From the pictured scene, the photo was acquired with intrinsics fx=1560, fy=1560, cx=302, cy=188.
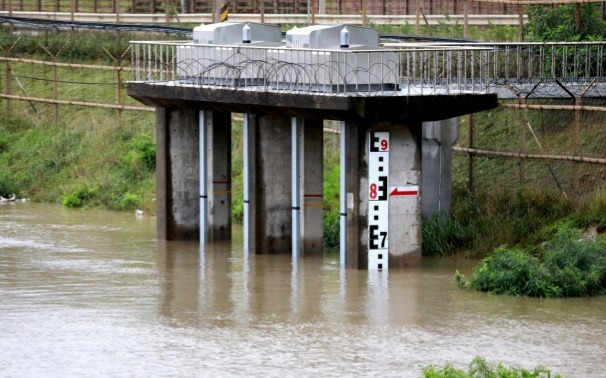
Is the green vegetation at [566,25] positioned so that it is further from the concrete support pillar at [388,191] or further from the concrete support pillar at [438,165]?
the concrete support pillar at [388,191]

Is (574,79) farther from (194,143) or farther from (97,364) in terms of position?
(97,364)

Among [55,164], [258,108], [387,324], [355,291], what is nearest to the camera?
[387,324]

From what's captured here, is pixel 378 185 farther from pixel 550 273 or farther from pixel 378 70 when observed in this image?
pixel 550 273

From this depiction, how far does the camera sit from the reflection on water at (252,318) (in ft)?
63.2

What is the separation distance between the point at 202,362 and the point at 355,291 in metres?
5.41

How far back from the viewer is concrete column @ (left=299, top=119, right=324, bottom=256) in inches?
1067

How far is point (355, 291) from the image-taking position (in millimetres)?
24125

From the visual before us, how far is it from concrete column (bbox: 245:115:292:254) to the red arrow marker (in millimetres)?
2922

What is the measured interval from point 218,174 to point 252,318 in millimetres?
7721

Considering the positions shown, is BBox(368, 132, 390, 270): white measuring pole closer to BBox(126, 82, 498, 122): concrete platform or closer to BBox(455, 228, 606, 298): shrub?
BBox(126, 82, 498, 122): concrete platform

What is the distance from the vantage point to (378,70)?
25734 mm

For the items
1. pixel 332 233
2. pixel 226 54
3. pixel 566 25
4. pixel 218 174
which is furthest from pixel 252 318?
pixel 566 25

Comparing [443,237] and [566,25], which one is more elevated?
[566,25]

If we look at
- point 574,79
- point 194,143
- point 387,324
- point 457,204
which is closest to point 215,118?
point 194,143
